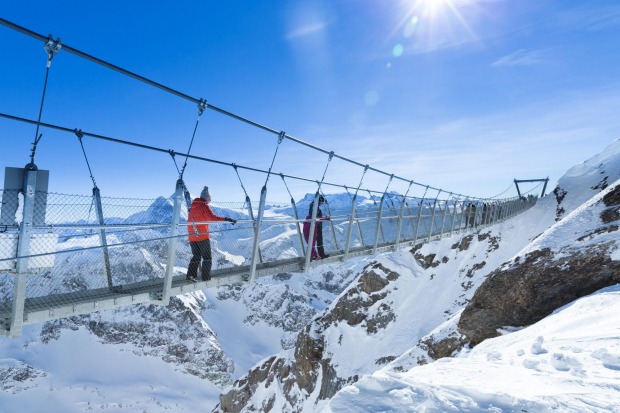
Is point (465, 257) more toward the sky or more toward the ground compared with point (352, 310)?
more toward the sky

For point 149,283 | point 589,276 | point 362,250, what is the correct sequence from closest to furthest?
point 149,283 → point 589,276 → point 362,250

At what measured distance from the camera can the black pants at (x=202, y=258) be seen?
5.32 meters

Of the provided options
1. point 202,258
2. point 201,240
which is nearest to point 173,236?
point 201,240

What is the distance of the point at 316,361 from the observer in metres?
35.1

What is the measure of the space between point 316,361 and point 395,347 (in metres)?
8.23

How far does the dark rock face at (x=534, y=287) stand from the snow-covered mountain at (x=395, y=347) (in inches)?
3.0

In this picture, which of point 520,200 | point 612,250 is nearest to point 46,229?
point 612,250

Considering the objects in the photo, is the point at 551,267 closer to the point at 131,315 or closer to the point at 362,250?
the point at 362,250

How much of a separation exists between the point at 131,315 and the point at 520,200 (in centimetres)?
11560

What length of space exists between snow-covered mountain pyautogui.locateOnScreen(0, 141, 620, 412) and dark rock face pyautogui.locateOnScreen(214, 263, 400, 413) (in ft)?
0.45

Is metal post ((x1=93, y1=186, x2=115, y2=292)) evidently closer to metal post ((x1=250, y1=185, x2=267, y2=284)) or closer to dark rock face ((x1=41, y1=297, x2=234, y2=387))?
metal post ((x1=250, y1=185, x2=267, y2=284))

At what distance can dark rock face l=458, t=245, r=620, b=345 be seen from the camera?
22.6ft

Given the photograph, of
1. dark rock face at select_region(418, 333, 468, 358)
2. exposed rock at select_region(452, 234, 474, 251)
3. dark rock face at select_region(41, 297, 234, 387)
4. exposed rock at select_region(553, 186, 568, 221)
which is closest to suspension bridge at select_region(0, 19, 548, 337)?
dark rock face at select_region(418, 333, 468, 358)

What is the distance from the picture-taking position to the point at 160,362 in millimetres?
101625
